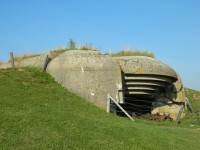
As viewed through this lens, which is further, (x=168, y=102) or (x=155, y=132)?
(x=168, y=102)

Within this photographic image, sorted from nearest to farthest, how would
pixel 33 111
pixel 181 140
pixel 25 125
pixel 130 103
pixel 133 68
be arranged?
pixel 25 125 < pixel 33 111 < pixel 181 140 < pixel 133 68 < pixel 130 103

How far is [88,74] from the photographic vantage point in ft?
62.3

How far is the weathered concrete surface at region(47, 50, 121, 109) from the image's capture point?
18656 millimetres

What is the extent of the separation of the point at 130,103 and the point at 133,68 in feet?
8.21

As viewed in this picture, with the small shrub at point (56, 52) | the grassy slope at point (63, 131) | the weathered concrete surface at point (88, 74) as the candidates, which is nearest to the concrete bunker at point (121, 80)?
the weathered concrete surface at point (88, 74)

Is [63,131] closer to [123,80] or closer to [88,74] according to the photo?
[88,74]

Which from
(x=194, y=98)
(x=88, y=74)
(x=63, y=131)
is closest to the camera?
(x=63, y=131)

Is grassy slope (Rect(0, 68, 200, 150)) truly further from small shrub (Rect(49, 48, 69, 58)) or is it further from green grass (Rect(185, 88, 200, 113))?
green grass (Rect(185, 88, 200, 113))

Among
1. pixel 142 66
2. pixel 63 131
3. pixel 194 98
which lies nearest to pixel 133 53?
pixel 142 66

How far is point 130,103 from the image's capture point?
22.1 meters

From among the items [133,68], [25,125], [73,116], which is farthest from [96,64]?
[25,125]

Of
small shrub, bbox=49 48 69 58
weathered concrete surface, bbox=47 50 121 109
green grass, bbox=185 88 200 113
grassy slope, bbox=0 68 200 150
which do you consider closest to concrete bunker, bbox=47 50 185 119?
weathered concrete surface, bbox=47 50 121 109

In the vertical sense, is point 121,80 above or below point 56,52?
below

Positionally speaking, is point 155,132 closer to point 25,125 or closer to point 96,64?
point 25,125
